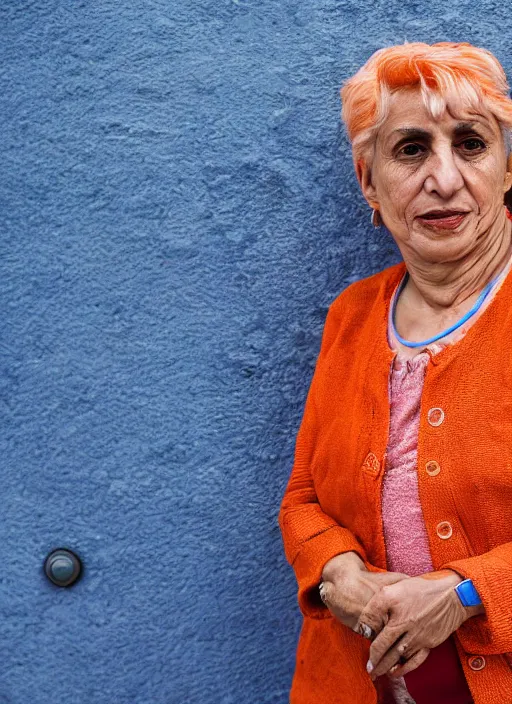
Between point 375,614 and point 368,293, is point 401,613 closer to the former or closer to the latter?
point 375,614

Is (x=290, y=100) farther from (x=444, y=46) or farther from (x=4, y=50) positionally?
(x=4, y=50)

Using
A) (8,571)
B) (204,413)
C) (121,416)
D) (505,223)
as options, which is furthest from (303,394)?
(8,571)

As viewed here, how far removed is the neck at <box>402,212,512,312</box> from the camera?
198cm

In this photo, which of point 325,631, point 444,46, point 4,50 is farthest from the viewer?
point 4,50

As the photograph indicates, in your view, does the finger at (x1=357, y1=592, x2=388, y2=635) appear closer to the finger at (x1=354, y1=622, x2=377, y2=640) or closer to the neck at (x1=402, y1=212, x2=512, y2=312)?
the finger at (x1=354, y1=622, x2=377, y2=640)

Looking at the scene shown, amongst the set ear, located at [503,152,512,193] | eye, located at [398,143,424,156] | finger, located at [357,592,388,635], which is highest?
eye, located at [398,143,424,156]

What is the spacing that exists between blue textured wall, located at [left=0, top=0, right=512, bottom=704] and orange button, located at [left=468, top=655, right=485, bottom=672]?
0.79m

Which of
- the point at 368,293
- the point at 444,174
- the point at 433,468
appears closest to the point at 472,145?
the point at 444,174

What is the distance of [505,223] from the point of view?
2031mm

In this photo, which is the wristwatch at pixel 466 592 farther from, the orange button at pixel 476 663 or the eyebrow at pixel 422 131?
the eyebrow at pixel 422 131

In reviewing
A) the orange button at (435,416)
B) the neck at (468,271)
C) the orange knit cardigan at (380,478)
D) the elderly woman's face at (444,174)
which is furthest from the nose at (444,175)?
the orange button at (435,416)

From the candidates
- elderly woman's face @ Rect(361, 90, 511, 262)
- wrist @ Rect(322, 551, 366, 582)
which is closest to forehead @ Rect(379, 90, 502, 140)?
elderly woman's face @ Rect(361, 90, 511, 262)

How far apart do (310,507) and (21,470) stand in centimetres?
86

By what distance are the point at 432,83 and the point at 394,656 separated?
4.09ft
